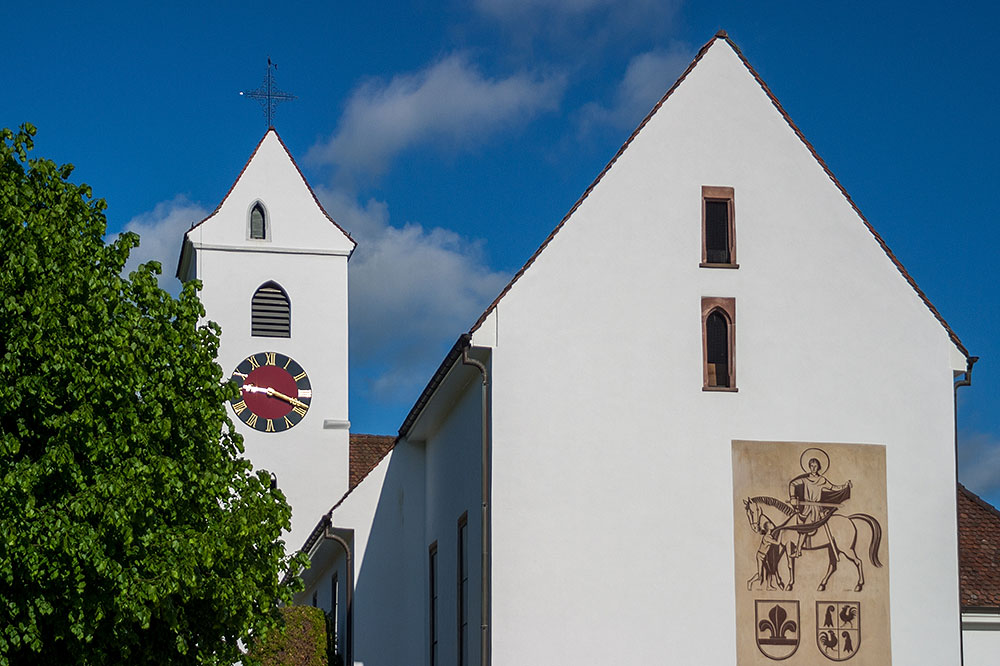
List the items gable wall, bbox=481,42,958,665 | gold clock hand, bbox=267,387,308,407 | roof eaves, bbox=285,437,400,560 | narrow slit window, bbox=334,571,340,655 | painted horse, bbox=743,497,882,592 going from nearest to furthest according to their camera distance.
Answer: gable wall, bbox=481,42,958,665
painted horse, bbox=743,497,882,592
roof eaves, bbox=285,437,400,560
narrow slit window, bbox=334,571,340,655
gold clock hand, bbox=267,387,308,407

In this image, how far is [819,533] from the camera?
24562 mm

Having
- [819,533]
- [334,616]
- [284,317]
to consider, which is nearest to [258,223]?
[284,317]

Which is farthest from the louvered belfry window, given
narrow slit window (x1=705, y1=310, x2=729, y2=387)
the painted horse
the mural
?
the painted horse

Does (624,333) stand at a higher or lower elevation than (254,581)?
higher

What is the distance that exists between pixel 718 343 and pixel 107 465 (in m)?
9.87

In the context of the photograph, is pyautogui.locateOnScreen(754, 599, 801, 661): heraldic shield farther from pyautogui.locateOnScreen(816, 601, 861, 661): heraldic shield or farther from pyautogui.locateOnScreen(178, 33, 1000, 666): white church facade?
pyautogui.locateOnScreen(816, 601, 861, 661): heraldic shield

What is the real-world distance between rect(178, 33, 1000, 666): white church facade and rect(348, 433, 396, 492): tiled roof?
1922cm

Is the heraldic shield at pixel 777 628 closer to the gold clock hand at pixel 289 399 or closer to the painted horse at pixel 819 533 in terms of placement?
the painted horse at pixel 819 533

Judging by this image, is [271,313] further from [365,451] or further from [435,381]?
[435,381]

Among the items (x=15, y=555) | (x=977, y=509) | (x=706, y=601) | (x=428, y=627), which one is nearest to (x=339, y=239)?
(x=428, y=627)

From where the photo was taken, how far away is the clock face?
44875 mm

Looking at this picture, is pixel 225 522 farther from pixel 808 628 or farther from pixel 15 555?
pixel 808 628

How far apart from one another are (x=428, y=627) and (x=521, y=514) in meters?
7.00

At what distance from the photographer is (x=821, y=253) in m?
25.6
